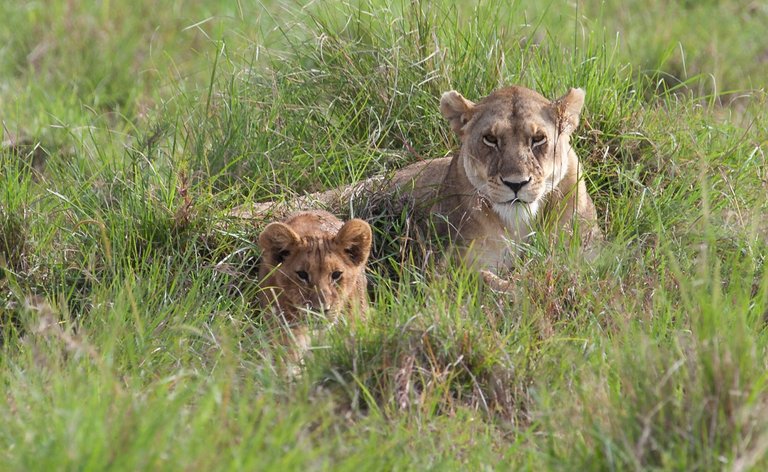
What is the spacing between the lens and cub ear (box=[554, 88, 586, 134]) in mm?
5801

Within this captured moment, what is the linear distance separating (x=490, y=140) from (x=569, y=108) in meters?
0.43

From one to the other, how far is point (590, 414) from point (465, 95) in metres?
3.06

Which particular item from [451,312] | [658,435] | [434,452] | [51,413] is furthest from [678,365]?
[51,413]

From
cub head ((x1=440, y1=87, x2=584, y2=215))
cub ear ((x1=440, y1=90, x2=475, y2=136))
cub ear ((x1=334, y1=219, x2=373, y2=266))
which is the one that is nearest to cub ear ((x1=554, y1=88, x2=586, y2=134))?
cub head ((x1=440, y1=87, x2=584, y2=215))

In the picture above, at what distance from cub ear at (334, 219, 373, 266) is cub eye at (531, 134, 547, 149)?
0.89 metres

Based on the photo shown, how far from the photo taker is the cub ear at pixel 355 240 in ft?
17.6

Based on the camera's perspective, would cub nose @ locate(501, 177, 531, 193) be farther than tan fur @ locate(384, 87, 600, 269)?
No

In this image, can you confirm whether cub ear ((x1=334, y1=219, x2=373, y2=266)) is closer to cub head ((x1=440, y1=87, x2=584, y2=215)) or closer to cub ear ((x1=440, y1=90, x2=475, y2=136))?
cub head ((x1=440, y1=87, x2=584, y2=215))

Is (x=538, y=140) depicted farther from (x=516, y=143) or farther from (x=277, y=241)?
(x=277, y=241)

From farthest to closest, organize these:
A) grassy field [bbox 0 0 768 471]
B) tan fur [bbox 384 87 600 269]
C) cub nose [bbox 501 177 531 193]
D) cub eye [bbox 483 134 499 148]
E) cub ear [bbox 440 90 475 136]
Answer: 1. cub ear [bbox 440 90 475 136]
2. cub eye [bbox 483 134 499 148]
3. tan fur [bbox 384 87 600 269]
4. cub nose [bbox 501 177 531 193]
5. grassy field [bbox 0 0 768 471]

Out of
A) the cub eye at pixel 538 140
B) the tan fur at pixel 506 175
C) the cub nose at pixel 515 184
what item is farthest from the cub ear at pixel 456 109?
the cub nose at pixel 515 184

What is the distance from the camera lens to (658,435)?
372cm

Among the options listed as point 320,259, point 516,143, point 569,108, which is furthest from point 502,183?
point 320,259

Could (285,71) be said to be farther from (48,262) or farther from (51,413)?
(51,413)
